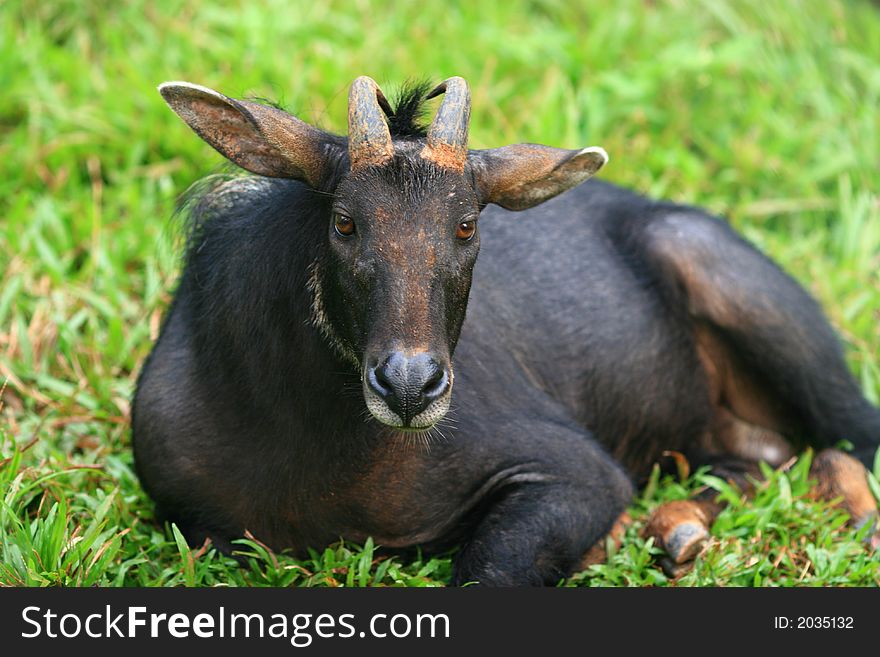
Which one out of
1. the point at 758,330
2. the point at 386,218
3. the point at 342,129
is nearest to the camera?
the point at 386,218

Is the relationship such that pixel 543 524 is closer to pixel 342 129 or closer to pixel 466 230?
pixel 466 230

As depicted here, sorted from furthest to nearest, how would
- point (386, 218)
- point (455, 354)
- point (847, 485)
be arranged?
point (847, 485) < point (455, 354) < point (386, 218)

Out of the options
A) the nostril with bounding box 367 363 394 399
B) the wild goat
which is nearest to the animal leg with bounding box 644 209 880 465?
the wild goat

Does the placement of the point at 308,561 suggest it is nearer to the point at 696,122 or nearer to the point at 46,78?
the point at 46,78

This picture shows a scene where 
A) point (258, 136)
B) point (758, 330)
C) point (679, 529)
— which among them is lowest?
point (679, 529)

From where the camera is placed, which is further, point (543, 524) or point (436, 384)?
point (543, 524)

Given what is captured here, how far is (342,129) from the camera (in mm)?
8156

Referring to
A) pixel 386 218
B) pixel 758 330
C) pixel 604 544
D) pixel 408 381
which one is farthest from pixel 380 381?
pixel 758 330

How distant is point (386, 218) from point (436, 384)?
594 mm

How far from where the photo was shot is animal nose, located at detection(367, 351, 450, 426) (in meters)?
4.25

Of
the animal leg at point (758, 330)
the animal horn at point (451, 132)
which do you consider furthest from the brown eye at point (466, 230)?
the animal leg at point (758, 330)

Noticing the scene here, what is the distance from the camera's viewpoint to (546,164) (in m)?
4.93
